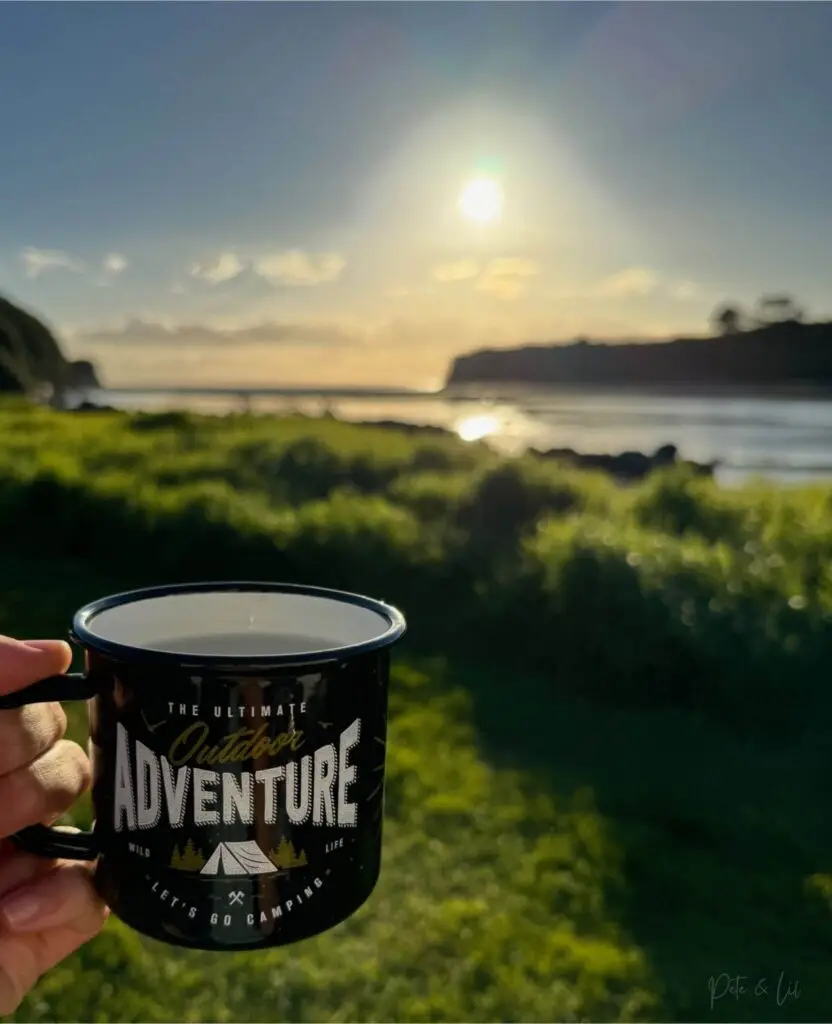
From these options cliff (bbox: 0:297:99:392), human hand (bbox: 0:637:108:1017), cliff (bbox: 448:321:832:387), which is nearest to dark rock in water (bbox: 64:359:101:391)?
cliff (bbox: 0:297:99:392)

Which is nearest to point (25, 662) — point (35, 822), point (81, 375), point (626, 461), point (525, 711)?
point (35, 822)

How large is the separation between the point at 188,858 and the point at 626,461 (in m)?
4.31

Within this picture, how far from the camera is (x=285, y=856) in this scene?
0.79 m

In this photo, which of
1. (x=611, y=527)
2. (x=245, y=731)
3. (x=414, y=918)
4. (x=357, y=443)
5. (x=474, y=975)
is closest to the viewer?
(x=245, y=731)

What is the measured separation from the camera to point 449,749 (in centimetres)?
323

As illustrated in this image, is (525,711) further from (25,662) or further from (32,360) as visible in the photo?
(32,360)

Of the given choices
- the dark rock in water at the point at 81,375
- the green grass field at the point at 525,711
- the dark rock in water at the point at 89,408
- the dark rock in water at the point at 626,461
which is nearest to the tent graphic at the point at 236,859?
the green grass field at the point at 525,711

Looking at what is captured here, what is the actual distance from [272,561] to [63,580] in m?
1.15

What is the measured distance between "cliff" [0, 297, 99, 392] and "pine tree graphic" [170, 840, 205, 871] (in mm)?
5963

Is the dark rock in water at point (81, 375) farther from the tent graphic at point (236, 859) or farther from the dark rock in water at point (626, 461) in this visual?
the tent graphic at point (236, 859)

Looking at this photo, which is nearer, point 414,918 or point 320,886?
point 320,886

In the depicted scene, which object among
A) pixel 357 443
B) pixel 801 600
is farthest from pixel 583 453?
pixel 801 600

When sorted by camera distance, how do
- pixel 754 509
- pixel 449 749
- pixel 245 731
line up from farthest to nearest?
pixel 754 509, pixel 449 749, pixel 245 731

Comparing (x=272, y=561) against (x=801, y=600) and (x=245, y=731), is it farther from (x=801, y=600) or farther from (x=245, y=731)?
(x=245, y=731)
